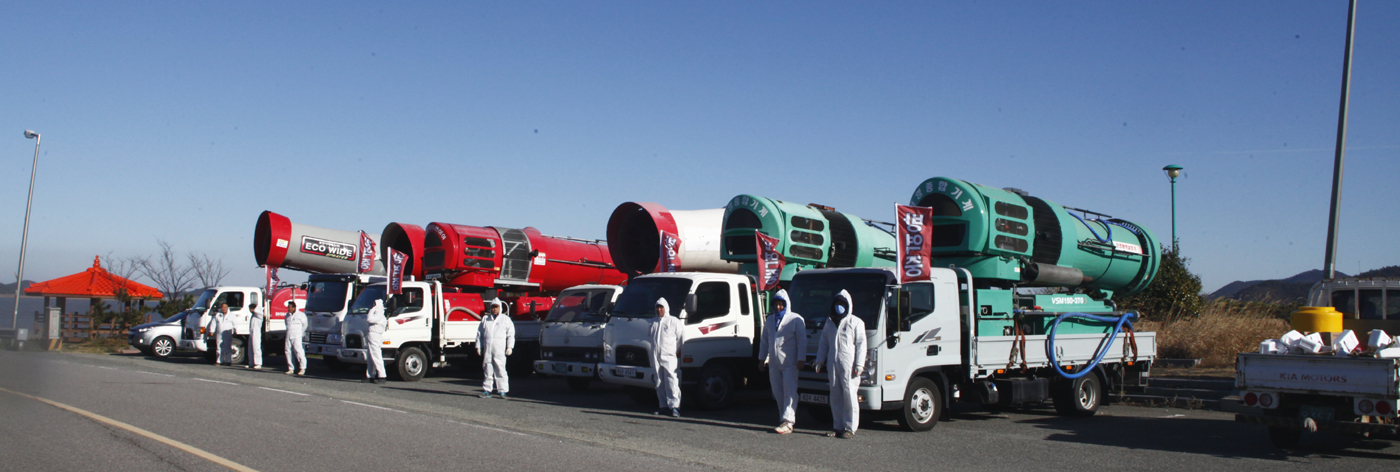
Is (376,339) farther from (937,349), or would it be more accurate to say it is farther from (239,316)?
(937,349)

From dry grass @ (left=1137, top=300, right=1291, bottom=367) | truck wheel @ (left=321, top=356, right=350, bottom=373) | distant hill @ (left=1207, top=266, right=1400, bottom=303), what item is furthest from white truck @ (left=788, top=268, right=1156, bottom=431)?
distant hill @ (left=1207, top=266, right=1400, bottom=303)

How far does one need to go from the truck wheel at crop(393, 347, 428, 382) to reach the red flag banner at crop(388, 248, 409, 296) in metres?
1.20

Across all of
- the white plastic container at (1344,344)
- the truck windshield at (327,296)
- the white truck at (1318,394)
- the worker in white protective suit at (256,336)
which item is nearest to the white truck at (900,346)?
the white truck at (1318,394)

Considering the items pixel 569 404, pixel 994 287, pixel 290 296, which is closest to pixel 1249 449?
pixel 994 287

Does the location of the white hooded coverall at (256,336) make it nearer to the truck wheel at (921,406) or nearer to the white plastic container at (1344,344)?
the truck wheel at (921,406)

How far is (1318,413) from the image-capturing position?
8930 mm

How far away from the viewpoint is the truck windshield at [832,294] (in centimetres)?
1082

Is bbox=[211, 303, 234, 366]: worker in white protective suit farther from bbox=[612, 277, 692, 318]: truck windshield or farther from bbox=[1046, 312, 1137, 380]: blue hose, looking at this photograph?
bbox=[1046, 312, 1137, 380]: blue hose

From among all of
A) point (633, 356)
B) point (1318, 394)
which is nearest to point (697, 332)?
point (633, 356)

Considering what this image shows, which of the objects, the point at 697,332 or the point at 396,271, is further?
the point at 396,271

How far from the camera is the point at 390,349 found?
17594 mm

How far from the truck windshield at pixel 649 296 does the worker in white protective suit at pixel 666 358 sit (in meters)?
0.60

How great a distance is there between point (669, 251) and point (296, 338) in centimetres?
860

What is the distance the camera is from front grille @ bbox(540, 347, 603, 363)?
14.5m
